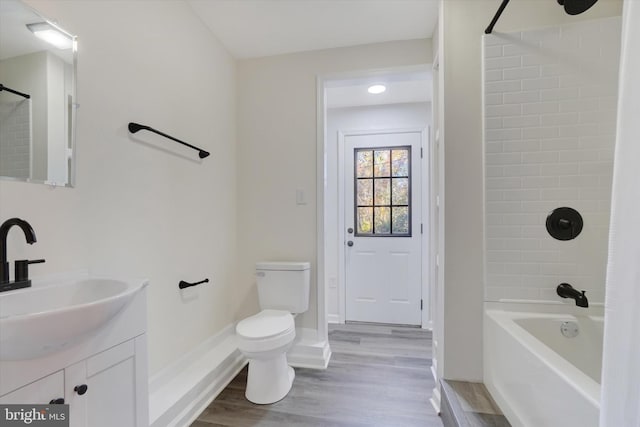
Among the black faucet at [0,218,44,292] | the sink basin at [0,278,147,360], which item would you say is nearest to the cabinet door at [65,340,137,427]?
the sink basin at [0,278,147,360]

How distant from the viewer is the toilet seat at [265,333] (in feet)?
5.40

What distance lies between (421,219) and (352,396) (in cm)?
179

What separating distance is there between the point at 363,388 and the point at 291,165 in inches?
66.6

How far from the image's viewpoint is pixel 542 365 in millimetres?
1067

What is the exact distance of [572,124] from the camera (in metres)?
1.50

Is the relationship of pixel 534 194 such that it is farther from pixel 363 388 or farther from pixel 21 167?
Result: pixel 21 167

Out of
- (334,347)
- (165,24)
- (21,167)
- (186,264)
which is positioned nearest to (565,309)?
(334,347)

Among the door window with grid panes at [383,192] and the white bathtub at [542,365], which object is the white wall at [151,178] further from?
the white bathtub at [542,365]

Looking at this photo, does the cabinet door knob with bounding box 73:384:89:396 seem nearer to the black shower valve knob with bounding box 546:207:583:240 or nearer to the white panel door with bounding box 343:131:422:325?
the black shower valve knob with bounding box 546:207:583:240

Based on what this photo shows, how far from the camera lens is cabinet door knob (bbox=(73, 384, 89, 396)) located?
83 centimetres

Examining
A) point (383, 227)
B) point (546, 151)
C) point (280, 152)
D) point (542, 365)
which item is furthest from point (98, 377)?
point (383, 227)

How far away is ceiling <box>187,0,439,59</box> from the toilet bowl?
2045 millimetres

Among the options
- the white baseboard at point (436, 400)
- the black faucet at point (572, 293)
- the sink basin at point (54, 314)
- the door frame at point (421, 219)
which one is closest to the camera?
the sink basin at point (54, 314)

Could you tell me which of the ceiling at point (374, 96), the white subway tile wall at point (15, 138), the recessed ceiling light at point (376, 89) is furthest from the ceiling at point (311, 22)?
the white subway tile wall at point (15, 138)
